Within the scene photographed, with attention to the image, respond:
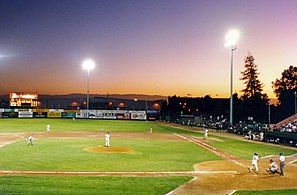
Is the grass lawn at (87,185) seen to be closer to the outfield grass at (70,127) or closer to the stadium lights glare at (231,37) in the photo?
the stadium lights glare at (231,37)

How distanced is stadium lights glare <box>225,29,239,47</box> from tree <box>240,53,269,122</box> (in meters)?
50.6

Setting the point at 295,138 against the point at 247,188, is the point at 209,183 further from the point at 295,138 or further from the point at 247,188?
the point at 295,138

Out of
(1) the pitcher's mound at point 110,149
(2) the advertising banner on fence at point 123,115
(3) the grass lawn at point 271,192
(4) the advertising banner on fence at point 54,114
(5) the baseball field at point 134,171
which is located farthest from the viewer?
(2) the advertising banner on fence at point 123,115

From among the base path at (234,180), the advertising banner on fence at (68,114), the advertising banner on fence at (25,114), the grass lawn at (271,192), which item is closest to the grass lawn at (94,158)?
the base path at (234,180)

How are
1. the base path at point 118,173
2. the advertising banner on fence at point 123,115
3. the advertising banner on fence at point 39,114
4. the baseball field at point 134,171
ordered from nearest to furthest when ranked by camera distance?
the baseball field at point 134,171 → the base path at point 118,173 → the advertising banner on fence at point 39,114 → the advertising banner on fence at point 123,115

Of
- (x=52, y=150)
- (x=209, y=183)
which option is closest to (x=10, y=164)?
(x=52, y=150)

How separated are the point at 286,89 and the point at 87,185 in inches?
3744

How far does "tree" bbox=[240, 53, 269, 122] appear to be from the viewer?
100938 millimetres

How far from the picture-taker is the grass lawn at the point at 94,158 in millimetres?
24984

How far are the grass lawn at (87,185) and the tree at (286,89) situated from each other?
80.7 meters

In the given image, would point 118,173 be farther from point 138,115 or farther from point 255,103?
point 255,103

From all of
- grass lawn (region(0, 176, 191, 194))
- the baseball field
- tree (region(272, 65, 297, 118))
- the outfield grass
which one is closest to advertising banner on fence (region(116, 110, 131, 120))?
the outfield grass

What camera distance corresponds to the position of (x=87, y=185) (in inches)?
766

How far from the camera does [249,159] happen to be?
30.8 m
